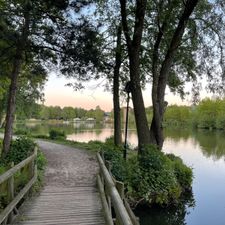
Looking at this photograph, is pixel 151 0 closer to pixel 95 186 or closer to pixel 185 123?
pixel 95 186

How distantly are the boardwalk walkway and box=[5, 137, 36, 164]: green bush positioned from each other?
1422 mm

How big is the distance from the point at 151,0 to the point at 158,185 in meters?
7.99

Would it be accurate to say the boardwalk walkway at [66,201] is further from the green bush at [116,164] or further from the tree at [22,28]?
the tree at [22,28]

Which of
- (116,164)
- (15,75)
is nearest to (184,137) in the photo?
(15,75)

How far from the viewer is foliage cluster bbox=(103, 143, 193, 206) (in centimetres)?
1249

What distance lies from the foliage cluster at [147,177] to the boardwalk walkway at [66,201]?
99cm

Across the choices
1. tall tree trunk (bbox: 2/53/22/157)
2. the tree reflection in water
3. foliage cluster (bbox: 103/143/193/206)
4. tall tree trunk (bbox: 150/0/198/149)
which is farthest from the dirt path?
tall tree trunk (bbox: 150/0/198/149)

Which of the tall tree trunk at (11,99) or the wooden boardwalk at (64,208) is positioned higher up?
the tall tree trunk at (11,99)

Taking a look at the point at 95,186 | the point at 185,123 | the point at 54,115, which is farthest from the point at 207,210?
the point at 54,115

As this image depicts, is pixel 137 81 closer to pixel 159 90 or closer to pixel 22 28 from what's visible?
pixel 159 90

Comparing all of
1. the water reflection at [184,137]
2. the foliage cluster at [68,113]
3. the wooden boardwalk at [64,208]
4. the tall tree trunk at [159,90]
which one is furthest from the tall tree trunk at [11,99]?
the foliage cluster at [68,113]

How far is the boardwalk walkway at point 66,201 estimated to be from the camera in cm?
722

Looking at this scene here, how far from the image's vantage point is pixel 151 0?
52.1ft

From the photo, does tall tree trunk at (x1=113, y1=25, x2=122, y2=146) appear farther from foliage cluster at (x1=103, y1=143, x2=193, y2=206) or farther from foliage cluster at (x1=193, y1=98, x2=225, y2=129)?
foliage cluster at (x1=193, y1=98, x2=225, y2=129)
